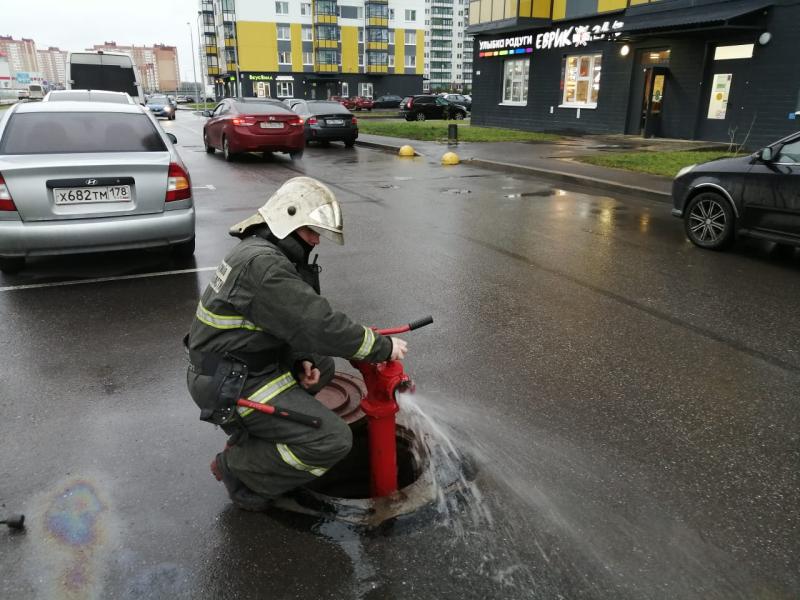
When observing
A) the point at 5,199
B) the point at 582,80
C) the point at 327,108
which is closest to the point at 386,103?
the point at 582,80

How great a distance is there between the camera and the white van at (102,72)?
2347cm

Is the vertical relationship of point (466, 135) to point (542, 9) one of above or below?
below

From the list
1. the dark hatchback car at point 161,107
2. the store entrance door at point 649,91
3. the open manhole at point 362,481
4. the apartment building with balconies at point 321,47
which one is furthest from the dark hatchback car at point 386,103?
the open manhole at point 362,481

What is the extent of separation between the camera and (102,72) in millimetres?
23875

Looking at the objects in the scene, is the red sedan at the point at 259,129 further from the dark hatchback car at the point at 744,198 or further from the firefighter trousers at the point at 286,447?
the firefighter trousers at the point at 286,447

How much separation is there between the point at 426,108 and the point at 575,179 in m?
26.2

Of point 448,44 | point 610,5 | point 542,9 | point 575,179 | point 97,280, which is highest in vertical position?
point 448,44

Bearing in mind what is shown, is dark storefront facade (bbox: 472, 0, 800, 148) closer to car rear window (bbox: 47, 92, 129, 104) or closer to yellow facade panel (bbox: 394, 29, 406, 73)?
car rear window (bbox: 47, 92, 129, 104)

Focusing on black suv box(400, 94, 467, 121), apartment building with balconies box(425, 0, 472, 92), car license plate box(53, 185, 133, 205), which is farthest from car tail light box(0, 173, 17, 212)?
apartment building with balconies box(425, 0, 472, 92)

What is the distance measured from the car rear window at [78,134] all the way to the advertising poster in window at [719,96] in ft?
60.4

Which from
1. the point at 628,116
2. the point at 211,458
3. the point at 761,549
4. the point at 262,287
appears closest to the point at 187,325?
the point at 211,458

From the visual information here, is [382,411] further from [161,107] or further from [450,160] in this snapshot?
[161,107]

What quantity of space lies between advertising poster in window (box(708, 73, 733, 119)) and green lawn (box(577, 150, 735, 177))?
11.6ft

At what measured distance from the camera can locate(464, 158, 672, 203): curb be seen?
10.8 metres
